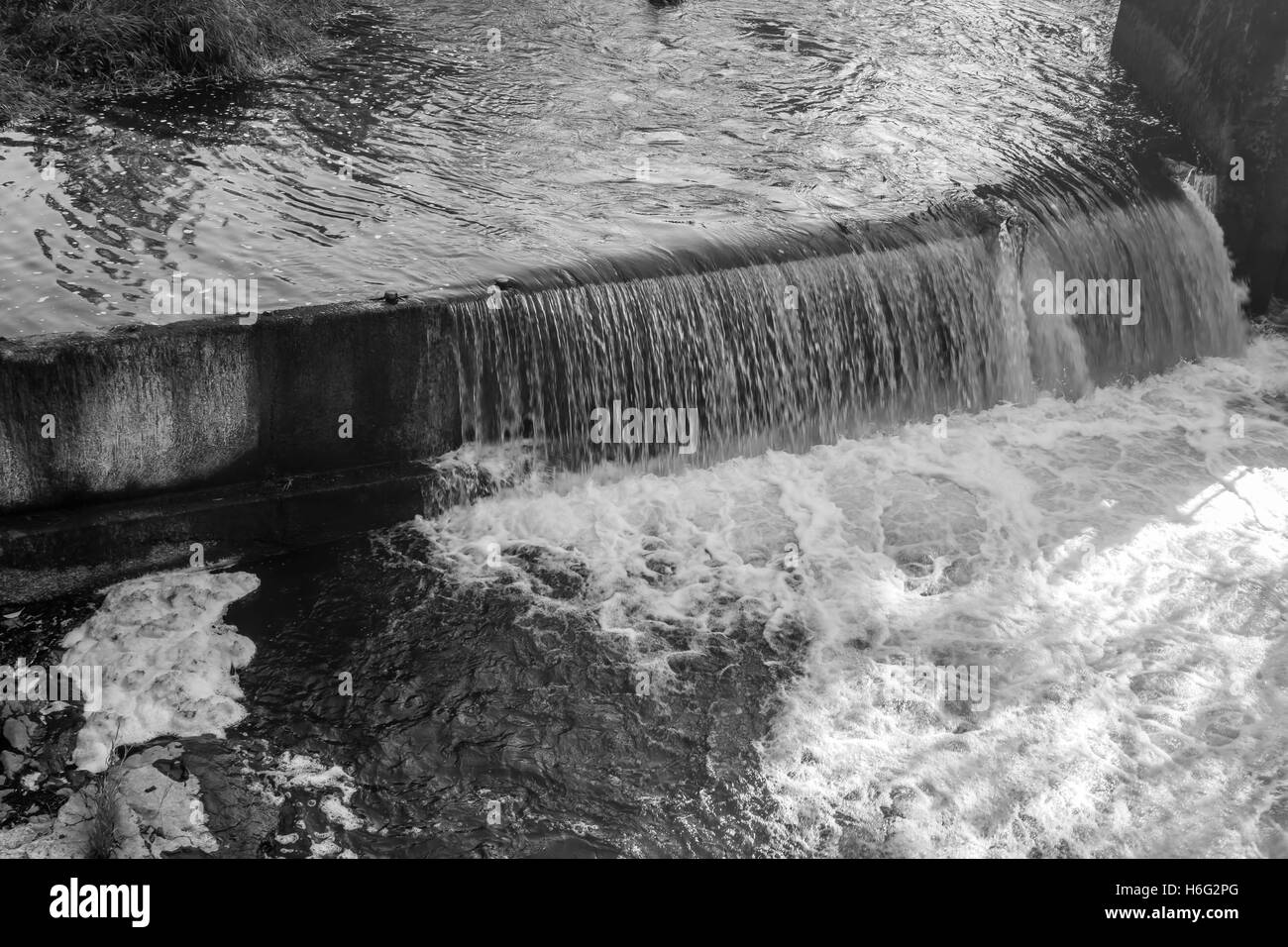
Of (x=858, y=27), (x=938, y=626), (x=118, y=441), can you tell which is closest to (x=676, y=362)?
(x=938, y=626)

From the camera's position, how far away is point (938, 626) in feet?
24.2

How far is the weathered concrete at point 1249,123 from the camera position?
11.1 metres

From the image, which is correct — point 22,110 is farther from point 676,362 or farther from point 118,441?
point 676,362

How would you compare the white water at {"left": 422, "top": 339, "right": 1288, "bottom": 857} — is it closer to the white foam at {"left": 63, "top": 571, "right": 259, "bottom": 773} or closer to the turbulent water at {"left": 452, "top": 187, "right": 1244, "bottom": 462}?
the turbulent water at {"left": 452, "top": 187, "right": 1244, "bottom": 462}

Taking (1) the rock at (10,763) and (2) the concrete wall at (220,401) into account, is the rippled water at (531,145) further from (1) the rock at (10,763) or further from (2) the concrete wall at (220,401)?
(1) the rock at (10,763)

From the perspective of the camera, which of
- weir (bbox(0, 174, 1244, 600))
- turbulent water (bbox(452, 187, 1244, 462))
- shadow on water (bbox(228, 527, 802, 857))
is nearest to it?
shadow on water (bbox(228, 527, 802, 857))

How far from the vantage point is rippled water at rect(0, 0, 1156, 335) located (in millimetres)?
8445

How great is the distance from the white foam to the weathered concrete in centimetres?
914

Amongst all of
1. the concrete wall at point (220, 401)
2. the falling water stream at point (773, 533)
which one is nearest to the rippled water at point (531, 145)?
the falling water stream at point (773, 533)

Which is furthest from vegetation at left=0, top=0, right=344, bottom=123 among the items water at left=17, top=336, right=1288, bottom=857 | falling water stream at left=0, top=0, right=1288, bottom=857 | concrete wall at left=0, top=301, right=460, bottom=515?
water at left=17, top=336, right=1288, bottom=857

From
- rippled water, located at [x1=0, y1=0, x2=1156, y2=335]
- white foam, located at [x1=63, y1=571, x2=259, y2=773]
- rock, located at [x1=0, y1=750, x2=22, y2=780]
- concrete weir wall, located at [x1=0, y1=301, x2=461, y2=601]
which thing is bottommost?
rock, located at [x1=0, y1=750, x2=22, y2=780]

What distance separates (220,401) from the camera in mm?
7359

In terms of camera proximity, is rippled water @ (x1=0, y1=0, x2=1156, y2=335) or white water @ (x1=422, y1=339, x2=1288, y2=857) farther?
rippled water @ (x1=0, y1=0, x2=1156, y2=335)

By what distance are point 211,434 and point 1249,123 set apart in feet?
30.8
